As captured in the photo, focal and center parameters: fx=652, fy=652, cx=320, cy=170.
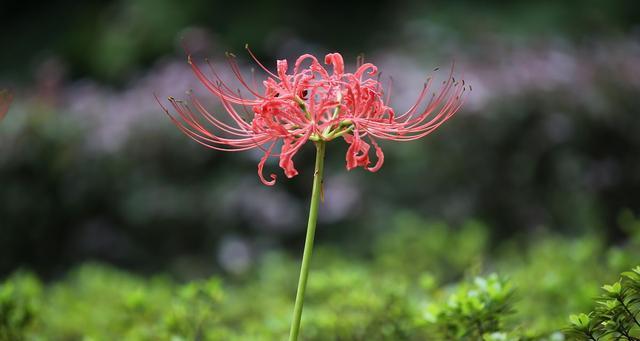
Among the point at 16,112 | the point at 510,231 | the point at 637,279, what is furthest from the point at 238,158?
A: the point at 637,279

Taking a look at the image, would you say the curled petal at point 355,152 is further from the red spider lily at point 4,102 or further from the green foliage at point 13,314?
the green foliage at point 13,314

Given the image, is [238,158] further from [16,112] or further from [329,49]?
[329,49]

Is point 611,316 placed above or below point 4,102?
below

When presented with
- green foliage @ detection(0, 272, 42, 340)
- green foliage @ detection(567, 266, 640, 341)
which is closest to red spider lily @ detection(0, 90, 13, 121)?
green foliage @ detection(0, 272, 42, 340)

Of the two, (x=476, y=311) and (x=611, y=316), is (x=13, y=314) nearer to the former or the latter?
(x=476, y=311)

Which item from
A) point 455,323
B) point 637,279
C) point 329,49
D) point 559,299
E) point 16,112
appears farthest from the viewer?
point 329,49

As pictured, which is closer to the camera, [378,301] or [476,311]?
[476,311]

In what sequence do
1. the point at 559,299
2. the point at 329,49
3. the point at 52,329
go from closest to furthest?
1. the point at 559,299
2. the point at 52,329
3. the point at 329,49

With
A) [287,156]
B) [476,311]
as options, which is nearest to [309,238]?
[287,156]

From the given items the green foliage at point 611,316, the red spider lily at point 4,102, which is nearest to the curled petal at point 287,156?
the green foliage at point 611,316

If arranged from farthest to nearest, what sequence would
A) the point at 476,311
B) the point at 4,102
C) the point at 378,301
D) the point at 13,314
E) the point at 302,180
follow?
1. the point at 302,180
2. the point at 378,301
3. the point at 13,314
4. the point at 4,102
5. the point at 476,311

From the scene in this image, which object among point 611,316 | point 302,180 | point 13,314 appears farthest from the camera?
point 302,180
